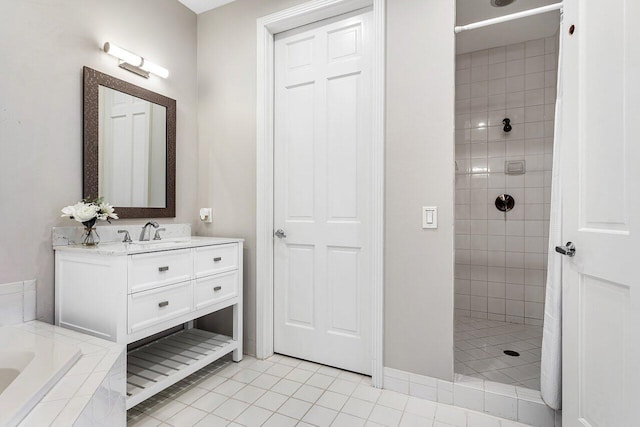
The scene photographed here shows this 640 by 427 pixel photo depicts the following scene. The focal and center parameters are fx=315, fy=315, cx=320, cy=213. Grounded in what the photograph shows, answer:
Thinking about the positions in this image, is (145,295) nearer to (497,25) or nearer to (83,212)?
(83,212)

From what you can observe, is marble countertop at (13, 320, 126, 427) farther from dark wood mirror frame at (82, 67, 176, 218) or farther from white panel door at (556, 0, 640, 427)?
white panel door at (556, 0, 640, 427)

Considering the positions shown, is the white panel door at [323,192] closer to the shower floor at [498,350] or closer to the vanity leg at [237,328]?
the vanity leg at [237,328]

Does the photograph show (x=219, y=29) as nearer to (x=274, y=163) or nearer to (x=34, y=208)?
(x=274, y=163)

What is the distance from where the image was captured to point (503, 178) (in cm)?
300

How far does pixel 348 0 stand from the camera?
197cm

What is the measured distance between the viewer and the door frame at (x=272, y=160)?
1.88 m

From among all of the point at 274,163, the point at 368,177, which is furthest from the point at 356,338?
the point at 274,163

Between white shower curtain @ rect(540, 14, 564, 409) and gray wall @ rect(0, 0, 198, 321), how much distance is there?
2466mm

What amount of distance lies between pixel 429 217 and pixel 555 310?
720 millimetres

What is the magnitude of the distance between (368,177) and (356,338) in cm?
104

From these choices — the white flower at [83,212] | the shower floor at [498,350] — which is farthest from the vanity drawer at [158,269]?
the shower floor at [498,350]

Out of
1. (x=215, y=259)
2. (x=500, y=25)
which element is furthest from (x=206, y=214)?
(x=500, y=25)

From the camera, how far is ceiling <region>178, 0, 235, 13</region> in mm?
2400

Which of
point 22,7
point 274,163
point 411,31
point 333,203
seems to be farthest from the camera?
point 274,163
